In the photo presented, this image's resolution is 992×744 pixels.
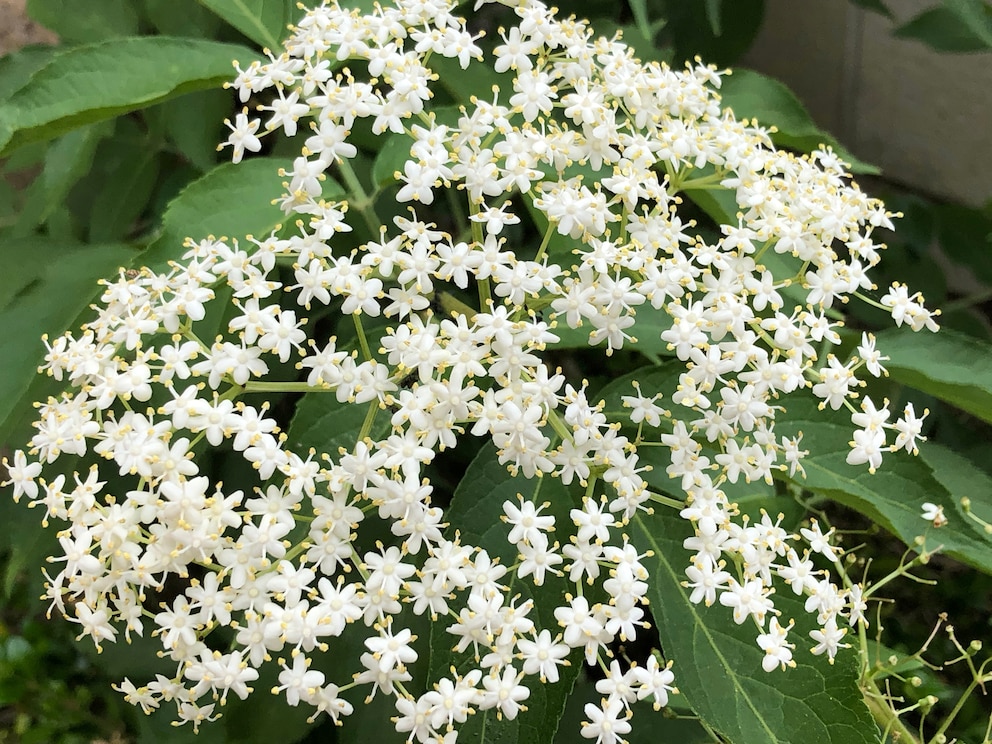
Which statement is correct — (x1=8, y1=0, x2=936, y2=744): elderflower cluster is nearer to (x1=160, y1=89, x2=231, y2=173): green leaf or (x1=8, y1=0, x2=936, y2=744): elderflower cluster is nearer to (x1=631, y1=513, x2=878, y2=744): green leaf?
(x1=631, y1=513, x2=878, y2=744): green leaf

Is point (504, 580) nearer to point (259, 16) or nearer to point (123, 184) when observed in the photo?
point (259, 16)

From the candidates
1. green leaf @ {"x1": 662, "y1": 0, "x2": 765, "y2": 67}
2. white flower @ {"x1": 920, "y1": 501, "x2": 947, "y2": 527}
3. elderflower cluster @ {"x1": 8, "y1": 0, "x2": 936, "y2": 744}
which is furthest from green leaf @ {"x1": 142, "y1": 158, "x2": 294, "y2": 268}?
green leaf @ {"x1": 662, "y1": 0, "x2": 765, "y2": 67}

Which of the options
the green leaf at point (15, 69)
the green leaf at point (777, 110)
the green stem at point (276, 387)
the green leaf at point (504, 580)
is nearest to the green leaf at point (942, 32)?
the green leaf at point (777, 110)

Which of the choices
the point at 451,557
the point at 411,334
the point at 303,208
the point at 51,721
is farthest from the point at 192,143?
the point at 51,721

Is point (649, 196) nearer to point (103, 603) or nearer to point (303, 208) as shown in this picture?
point (303, 208)

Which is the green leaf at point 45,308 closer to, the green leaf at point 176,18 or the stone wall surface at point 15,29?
the green leaf at point 176,18

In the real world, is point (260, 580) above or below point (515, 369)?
below
